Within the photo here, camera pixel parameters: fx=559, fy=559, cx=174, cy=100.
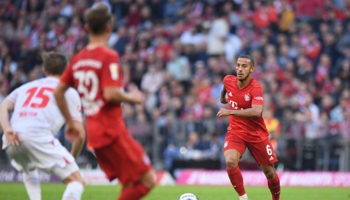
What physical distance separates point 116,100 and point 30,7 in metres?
19.5

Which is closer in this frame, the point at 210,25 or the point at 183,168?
the point at 183,168

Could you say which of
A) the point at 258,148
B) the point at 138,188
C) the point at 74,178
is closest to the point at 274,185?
the point at 258,148

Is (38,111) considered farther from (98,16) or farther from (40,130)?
(98,16)

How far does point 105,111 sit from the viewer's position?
559 centimetres

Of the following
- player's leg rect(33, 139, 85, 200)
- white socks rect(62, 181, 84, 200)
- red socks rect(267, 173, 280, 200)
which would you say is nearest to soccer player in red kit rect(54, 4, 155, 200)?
white socks rect(62, 181, 84, 200)

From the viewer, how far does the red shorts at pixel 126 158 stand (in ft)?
18.2

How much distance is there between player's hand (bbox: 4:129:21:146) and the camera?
260 inches

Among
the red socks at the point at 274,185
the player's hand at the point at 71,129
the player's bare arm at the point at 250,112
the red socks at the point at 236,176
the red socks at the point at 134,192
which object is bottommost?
the red socks at the point at 274,185

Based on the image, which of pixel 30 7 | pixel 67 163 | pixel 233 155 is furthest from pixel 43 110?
pixel 30 7

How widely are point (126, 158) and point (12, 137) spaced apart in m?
1.79

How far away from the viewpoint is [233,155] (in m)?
8.71

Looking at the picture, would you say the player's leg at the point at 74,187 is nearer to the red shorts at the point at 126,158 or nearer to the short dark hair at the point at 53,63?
the red shorts at the point at 126,158

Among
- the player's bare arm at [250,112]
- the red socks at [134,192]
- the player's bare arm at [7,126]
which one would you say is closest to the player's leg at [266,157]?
the player's bare arm at [250,112]

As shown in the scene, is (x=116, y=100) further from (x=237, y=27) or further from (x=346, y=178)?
(x=237, y=27)
